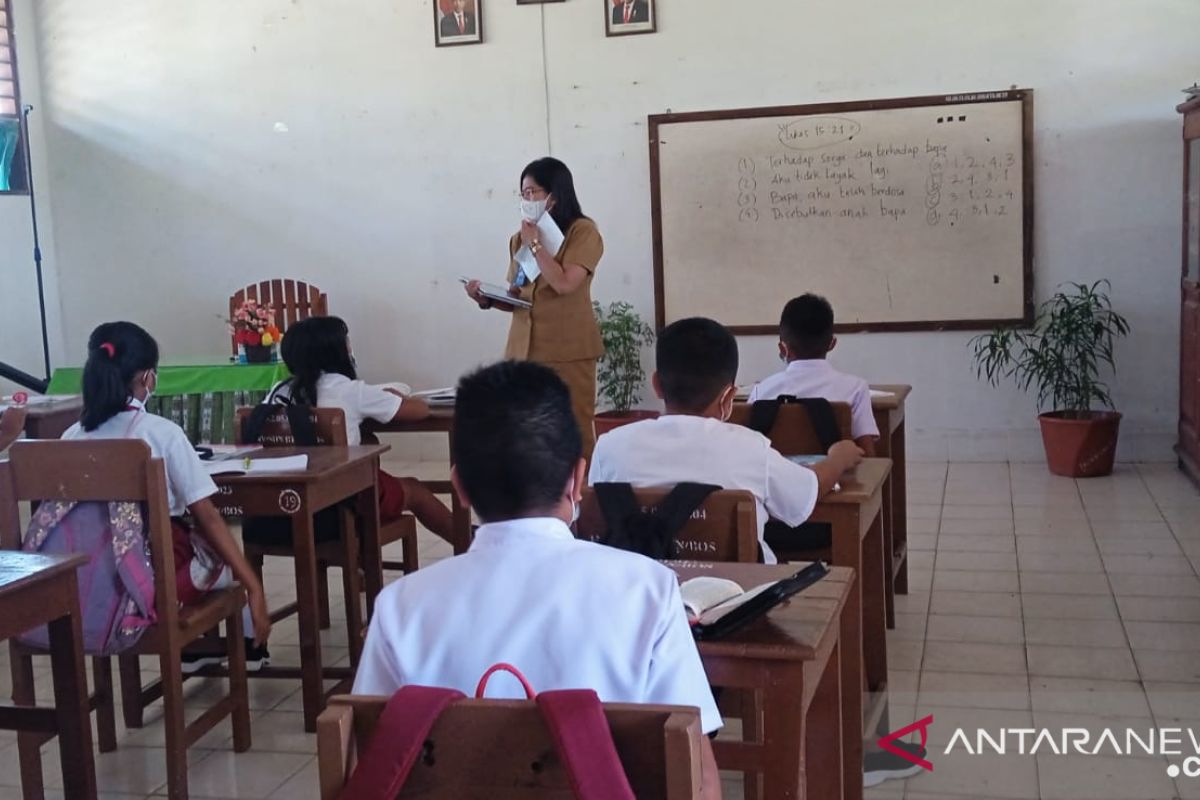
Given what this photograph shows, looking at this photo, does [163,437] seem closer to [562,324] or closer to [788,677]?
[788,677]

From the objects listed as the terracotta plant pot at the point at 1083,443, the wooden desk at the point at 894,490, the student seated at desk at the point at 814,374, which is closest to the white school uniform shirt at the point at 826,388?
the student seated at desk at the point at 814,374

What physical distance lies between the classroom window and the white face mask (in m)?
4.12

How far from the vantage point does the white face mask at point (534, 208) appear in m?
4.18

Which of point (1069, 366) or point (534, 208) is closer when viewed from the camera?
point (534, 208)

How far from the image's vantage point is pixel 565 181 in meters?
4.23

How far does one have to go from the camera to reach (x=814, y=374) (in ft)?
10.8

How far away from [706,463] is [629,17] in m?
4.65

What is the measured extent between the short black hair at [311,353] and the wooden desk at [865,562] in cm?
169

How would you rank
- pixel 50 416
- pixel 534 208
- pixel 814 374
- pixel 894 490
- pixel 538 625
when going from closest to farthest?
1. pixel 538 625
2. pixel 814 374
3. pixel 894 490
4. pixel 534 208
5. pixel 50 416

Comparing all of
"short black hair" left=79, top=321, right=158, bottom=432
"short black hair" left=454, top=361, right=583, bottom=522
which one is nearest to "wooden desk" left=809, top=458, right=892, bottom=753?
"short black hair" left=454, top=361, right=583, bottom=522

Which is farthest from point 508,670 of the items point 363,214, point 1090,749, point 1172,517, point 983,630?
point 363,214

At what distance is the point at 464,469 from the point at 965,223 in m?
5.13

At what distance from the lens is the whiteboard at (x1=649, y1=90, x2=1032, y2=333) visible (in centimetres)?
598

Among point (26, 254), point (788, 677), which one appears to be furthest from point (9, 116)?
point (788, 677)
